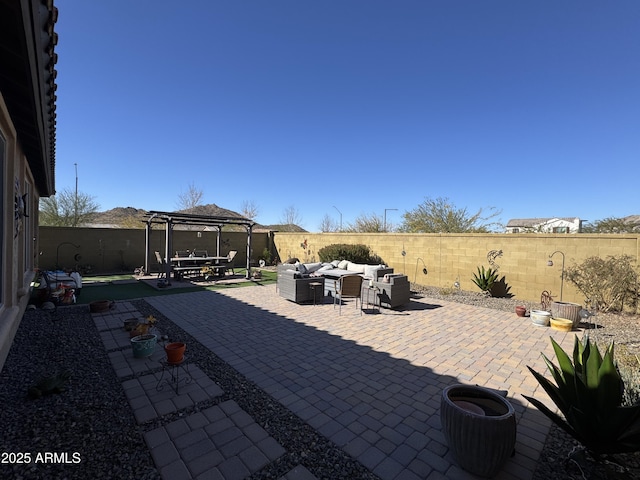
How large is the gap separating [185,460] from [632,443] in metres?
3.47

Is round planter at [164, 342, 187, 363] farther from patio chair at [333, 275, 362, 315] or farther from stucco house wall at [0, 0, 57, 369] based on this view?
patio chair at [333, 275, 362, 315]

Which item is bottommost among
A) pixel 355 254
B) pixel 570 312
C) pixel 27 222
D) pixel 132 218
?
pixel 570 312

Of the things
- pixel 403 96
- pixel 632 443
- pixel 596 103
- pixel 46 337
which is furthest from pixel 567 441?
pixel 403 96

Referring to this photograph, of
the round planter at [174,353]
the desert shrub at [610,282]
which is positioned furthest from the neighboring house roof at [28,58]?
the desert shrub at [610,282]

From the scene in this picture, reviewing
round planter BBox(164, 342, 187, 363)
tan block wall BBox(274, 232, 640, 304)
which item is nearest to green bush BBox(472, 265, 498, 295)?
tan block wall BBox(274, 232, 640, 304)

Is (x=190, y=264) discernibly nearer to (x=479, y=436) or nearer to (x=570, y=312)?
(x=479, y=436)

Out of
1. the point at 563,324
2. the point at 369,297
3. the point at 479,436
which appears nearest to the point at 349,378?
the point at 479,436

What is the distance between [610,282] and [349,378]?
8.35m

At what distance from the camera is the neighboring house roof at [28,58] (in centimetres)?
186

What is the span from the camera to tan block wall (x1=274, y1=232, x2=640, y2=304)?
320 inches

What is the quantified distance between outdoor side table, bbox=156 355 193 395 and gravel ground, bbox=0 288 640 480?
0.83 feet

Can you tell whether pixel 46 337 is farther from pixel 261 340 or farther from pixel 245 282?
pixel 245 282

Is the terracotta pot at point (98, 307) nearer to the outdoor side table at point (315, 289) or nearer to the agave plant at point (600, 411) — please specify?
the outdoor side table at point (315, 289)

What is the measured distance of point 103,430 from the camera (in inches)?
101
